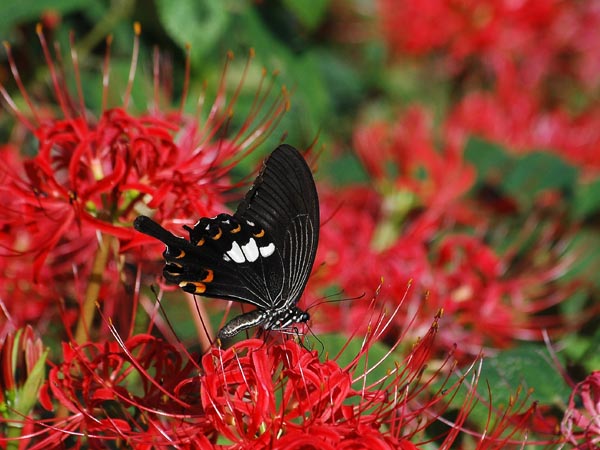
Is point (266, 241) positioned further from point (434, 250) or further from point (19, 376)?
point (434, 250)

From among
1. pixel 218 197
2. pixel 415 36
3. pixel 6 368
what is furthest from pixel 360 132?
pixel 6 368

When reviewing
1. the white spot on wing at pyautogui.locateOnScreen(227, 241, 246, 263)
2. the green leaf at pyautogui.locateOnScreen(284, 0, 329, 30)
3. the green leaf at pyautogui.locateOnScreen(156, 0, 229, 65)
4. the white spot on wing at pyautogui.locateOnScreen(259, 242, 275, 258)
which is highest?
the green leaf at pyautogui.locateOnScreen(284, 0, 329, 30)

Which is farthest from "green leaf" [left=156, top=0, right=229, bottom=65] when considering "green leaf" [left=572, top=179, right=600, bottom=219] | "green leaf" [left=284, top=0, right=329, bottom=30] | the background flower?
"green leaf" [left=572, top=179, right=600, bottom=219]

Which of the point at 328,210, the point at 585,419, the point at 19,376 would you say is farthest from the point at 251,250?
the point at 328,210

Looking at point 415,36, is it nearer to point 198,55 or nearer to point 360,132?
point 360,132

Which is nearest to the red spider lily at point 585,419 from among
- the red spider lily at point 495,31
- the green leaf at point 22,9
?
the green leaf at point 22,9

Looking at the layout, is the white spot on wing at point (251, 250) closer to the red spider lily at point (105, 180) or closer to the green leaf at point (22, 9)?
the red spider lily at point (105, 180)

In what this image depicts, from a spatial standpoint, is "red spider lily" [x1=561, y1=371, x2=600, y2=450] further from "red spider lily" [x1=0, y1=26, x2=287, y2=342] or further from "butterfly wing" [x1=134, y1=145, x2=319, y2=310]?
"red spider lily" [x1=0, y1=26, x2=287, y2=342]
